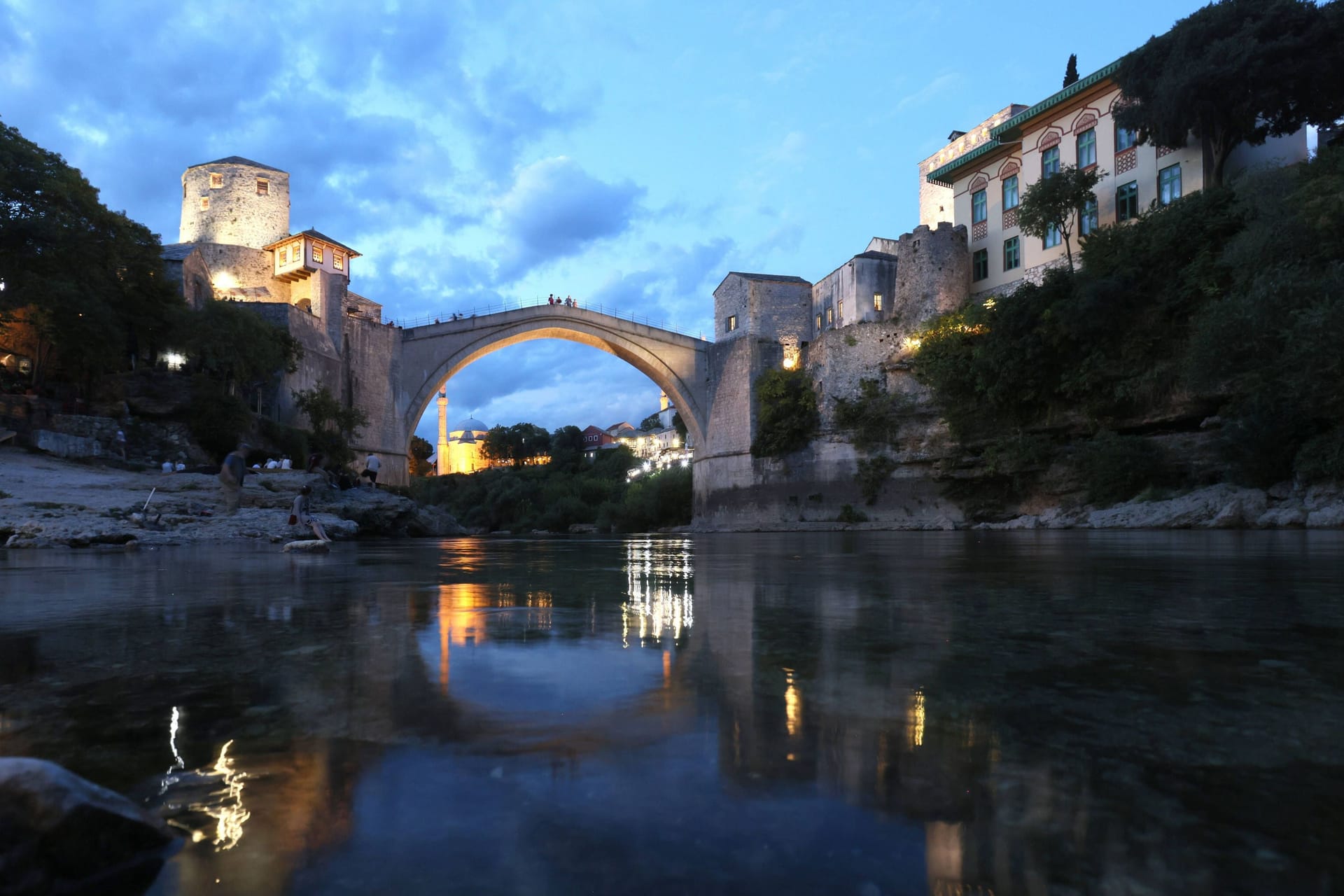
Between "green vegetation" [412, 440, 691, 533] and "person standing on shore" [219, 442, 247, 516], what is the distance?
75.5 feet

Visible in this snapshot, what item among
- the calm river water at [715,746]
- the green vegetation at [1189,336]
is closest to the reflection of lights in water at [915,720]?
the calm river water at [715,746]

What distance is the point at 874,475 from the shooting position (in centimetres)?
2800

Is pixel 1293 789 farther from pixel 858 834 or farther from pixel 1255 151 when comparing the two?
pixel 1255 151

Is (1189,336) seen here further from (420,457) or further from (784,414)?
(420,457)

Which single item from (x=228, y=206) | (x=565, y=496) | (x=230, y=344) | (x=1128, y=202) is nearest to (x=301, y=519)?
(x=230, y=344)

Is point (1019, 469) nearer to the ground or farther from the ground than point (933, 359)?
nearer to the ground

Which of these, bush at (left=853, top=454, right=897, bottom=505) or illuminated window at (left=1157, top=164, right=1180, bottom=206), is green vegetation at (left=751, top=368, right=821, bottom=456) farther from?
illuminated window at (left=1157, top=164, right=1180, bottom=206)

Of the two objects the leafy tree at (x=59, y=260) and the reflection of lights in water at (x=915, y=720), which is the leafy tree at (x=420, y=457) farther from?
the reflection of lights in water at (x=915, y=720)

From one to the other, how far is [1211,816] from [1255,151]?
87.0ft

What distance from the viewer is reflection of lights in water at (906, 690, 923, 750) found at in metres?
0.82

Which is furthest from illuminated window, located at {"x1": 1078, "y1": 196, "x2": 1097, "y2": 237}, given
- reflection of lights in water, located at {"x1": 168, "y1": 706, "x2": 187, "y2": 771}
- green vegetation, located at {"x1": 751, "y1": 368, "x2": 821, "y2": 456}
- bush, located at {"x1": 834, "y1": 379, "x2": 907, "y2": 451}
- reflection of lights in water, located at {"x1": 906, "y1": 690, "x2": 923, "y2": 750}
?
reflection of lights in water, located at {"x1": 168, "y1": 706, "x2": 187, "y2": 771}

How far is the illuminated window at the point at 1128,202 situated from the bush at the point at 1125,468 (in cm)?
821

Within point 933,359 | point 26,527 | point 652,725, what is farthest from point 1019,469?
point 652,725

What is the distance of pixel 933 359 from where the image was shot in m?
25.6
